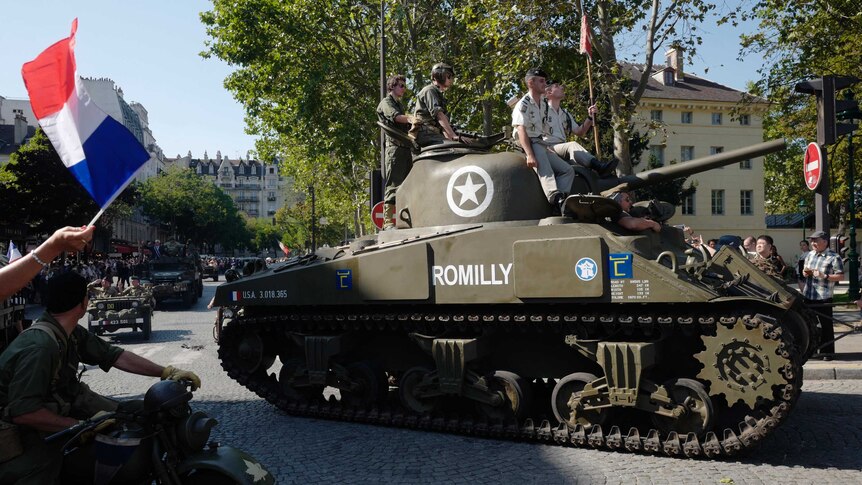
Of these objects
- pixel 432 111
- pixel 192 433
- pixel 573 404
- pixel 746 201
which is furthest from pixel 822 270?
pixel 746 201

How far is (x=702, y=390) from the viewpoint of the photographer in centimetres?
632

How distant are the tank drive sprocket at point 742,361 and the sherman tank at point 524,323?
0.01 m

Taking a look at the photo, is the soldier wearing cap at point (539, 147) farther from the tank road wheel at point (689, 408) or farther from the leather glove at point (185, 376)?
the leather glove at point (185, 376)

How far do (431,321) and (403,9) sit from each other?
1655 cm

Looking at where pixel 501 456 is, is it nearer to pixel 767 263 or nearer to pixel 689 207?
pixel 767 263

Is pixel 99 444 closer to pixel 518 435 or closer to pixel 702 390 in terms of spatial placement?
pixel 518 435

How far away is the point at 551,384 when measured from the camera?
844 centimetres

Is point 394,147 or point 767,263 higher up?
point 394,147

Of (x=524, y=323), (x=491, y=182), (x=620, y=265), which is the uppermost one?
(x=491, y=182)

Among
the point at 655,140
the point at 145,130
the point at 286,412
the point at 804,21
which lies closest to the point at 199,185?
the point at 145,130

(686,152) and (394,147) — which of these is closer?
(394,147)

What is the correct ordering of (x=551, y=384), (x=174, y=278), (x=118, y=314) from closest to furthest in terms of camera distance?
(x=551, y=384) < (x=118, y=314) < (x=174, y=278)

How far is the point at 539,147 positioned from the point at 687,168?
60.1 inches

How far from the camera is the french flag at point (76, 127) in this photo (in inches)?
188
